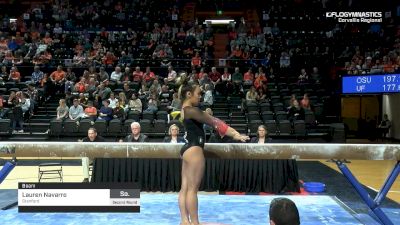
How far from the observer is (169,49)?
1802 cm

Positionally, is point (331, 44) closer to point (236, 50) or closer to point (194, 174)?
point (236, 50)

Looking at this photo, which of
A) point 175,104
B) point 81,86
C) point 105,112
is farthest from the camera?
point 81,86

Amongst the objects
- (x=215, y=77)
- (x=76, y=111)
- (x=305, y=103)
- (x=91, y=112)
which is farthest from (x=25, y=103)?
(x=305, y=103)

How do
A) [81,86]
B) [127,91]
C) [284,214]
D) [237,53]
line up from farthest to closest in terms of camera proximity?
[237,53], [81,86], [127,91], [284,214]

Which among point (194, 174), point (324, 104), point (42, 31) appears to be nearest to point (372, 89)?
point (324, 104)

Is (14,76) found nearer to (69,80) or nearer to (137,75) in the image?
(69,80)

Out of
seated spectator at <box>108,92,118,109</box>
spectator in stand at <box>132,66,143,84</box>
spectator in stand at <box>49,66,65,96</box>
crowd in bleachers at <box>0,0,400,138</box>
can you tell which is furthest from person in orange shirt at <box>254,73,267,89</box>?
spectator in stand at <box>49,66,65,96</box>

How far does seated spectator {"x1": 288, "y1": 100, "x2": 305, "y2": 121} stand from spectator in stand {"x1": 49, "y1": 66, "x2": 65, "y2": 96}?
794 cm

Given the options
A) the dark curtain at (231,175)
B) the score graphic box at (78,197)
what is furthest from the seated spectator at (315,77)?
the score graphic box at (78,197)

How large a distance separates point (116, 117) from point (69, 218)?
26.6 feet

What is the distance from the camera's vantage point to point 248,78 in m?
16.5

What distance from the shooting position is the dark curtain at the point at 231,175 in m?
8.08

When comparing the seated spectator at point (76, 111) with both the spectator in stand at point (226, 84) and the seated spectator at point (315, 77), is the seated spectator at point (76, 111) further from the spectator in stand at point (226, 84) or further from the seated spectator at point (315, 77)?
the seated spectator at point (315, 77)

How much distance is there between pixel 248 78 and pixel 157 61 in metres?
3.53
